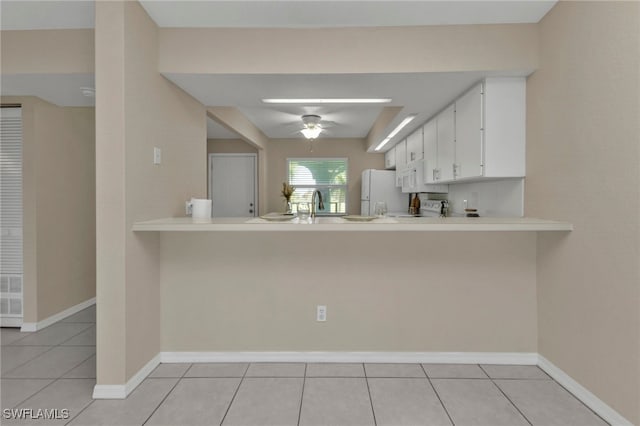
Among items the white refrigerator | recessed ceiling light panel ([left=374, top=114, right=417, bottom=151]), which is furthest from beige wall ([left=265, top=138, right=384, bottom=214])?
the white refrigerator

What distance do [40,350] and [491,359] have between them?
11.7 ft

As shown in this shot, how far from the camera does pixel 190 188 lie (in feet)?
9.56

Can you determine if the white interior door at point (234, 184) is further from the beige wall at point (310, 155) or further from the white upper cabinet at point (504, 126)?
the white upper cabinet at point (504, 126)

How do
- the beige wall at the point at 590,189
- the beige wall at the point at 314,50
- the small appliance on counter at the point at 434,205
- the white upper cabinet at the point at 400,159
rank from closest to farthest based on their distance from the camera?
the beige wall at the point at 590,189
the beige wall at the point at 314,50
the small appliance on counter at the point at 434,205
the white upper cabinet at the point at 400,159

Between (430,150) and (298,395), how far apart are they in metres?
2.79

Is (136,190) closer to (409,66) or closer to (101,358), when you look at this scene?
(101,358)

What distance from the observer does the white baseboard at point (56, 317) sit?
3180 millimetres

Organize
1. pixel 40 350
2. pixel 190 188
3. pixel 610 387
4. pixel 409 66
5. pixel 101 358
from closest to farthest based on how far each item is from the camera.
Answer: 1. pixel 610 387
2. pixel 101 358
3. pixel 409 66
4. pixel 40 350
5. pixel 190 188

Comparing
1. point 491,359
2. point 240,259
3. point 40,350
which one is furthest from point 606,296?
point 40,350

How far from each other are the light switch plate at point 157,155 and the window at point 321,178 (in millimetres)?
4215

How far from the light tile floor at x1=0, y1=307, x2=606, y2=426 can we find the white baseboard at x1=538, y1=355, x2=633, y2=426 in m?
0.04

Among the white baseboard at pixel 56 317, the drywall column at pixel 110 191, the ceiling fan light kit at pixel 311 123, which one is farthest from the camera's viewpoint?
the ceiling fan light kit at pixel 311 123

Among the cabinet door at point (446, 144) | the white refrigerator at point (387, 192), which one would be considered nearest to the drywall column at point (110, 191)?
the cabinet door at point (446, 144)

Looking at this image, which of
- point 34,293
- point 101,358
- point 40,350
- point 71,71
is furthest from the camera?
point 34,293
